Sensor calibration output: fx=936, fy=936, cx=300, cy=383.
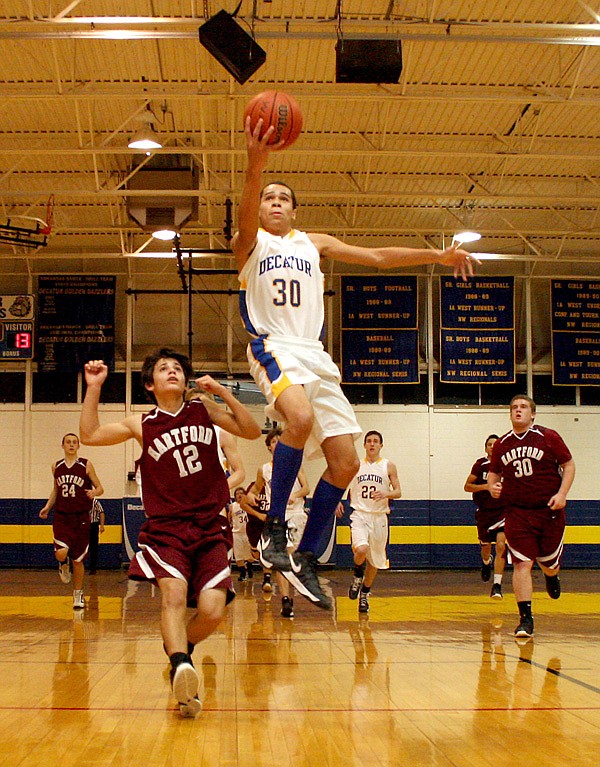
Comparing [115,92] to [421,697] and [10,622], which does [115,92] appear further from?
[421,697]

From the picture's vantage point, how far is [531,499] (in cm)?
827

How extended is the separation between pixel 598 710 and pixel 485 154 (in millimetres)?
10847

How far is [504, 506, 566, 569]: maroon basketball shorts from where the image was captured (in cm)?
821

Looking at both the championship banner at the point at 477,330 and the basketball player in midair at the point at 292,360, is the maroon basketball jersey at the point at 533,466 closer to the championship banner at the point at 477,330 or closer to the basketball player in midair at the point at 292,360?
the basketball player in midair at the point at 292,360

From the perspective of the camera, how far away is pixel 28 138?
15.0 meters

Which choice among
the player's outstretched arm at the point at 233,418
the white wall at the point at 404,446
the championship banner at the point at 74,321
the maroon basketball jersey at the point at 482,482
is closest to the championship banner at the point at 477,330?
the white wall at the point at 404,446

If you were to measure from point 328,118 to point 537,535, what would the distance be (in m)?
8.29

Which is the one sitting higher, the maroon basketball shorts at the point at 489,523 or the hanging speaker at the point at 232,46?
the hanging speaker at the point at 232,46

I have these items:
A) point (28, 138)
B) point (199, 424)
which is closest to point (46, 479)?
point (28, 138)

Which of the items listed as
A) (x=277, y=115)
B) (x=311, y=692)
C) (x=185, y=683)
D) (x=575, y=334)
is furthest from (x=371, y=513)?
(x=575, y=334)

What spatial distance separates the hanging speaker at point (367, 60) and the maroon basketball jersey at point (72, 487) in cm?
564

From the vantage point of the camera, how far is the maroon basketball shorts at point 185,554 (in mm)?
4930

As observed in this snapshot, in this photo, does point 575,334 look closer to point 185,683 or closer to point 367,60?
point 367,60

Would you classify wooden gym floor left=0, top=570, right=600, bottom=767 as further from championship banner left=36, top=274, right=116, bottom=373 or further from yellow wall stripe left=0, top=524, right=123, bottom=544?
championship banner left=36, top=274, right=116, bottom=373
